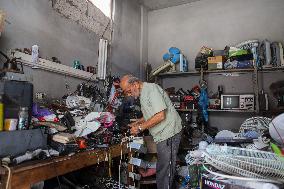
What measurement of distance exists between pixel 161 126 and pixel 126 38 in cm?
257

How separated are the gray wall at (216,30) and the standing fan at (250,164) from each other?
3746 millimetres

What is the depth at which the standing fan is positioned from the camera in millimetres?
684

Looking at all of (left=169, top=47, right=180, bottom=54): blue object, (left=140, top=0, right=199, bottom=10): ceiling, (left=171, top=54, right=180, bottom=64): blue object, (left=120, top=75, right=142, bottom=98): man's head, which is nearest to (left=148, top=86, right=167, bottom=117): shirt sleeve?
(left=120, top=75, right=142, bottom=98): man's head

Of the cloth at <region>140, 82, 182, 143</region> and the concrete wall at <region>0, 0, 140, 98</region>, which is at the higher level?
the concrete wall at <region>0, 0, 140, 98</region>

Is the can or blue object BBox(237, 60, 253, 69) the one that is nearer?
the can

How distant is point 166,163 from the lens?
235 cm

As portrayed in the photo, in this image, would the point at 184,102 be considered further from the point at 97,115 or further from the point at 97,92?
the point at 97,115

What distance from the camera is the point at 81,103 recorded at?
2.55 meters

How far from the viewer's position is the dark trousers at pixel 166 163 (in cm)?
233

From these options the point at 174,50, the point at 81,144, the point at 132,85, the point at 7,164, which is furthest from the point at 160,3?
the point at 7,164

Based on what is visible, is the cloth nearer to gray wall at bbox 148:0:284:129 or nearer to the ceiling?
gray wall at bbox 148:0:284:129

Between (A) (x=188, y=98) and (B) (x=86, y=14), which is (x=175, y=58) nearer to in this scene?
(A) (x=188, y=98)

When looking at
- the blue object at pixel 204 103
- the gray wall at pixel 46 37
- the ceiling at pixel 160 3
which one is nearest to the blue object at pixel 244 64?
the blue object at pixel 204 103

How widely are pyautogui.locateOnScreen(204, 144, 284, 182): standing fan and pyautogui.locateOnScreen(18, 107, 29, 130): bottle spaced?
1305 mm
